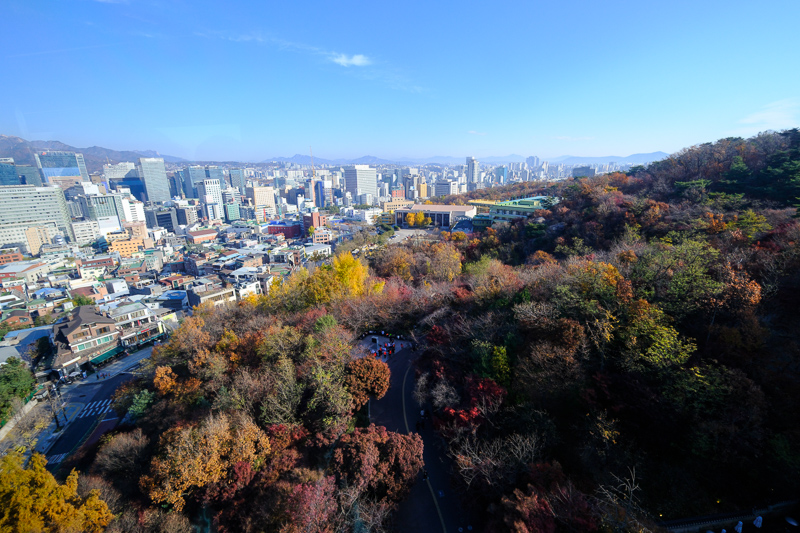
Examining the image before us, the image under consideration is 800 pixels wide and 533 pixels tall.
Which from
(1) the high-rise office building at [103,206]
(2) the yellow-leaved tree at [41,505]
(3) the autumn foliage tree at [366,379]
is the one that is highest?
(1) the high-rise office building at [103,206]

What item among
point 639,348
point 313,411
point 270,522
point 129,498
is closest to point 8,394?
point 129,498

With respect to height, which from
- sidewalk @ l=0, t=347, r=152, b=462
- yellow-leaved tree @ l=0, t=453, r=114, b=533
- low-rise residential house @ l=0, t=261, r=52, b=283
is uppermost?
yellow-leaved tree @ l=0, t=453, r=114, b=533

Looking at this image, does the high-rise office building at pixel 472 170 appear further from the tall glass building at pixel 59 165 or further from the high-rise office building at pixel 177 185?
the tall glass building at pixel 59 165

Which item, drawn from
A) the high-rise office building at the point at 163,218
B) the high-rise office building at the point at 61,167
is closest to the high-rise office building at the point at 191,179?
the high-rise office building at the point at 61,167

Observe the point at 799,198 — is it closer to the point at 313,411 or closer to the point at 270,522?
the point at 313,411

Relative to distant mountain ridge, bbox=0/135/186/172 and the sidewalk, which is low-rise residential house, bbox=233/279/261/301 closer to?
the sidewalk

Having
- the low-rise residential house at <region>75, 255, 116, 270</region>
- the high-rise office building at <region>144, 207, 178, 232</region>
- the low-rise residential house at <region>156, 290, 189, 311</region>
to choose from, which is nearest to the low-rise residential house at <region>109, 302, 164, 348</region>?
the low-rise residential house at <region>156, 290, 189, 311</region>
